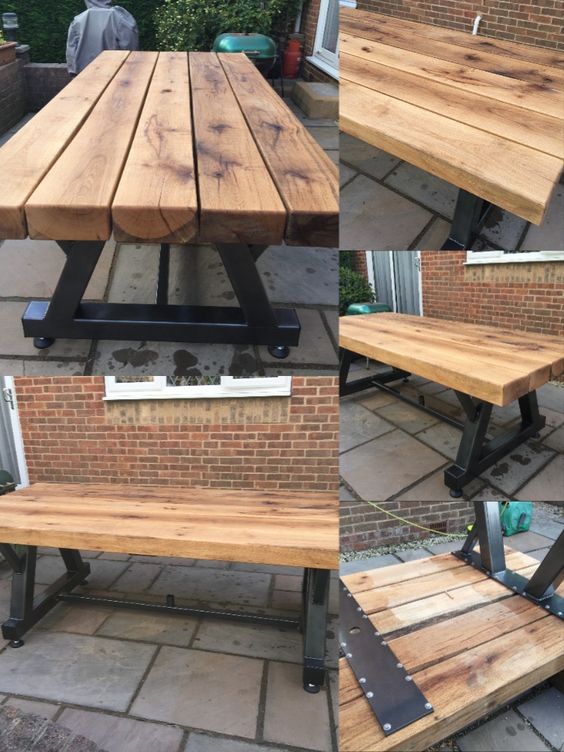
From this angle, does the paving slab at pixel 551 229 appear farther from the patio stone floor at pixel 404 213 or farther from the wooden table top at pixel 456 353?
the wooden table top at pixel 456 353

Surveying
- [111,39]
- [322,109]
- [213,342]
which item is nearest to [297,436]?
[213,342]

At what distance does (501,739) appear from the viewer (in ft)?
2.73

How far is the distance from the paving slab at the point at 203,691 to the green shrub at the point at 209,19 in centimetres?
301

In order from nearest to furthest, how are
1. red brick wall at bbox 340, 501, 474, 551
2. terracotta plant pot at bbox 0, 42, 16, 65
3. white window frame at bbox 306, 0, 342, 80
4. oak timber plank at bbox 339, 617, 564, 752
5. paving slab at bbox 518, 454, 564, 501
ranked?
oak timber plank at bbox 339, 617, 564, 752 → red brick wall at bbox 340, 501, 474, 551 → paving slab at bbox 518, 454, 564, 501 → white window frame at bbox 306, 0, 342, 80 → terracotta plant pot at bbox 0, 42, 16, 65

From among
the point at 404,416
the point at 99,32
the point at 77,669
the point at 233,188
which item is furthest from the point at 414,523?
the point at 99,32

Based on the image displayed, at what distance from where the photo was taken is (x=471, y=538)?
1.27 m

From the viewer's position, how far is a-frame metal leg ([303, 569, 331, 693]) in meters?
1.42

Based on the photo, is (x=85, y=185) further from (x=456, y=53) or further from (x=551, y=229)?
(x=456, y=53)

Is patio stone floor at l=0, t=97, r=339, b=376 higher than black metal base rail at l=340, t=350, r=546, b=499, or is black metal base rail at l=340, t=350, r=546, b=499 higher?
patio stone floor at l=0, t=97, r=339, b=376

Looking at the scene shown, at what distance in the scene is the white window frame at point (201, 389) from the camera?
71.9 inches

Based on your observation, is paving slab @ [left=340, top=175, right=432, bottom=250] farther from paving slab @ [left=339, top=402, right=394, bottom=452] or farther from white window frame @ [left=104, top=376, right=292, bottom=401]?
white window frame @ [left=104, top=376, right=292, bottom=401]

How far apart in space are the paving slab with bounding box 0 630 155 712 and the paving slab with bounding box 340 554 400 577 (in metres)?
0.77

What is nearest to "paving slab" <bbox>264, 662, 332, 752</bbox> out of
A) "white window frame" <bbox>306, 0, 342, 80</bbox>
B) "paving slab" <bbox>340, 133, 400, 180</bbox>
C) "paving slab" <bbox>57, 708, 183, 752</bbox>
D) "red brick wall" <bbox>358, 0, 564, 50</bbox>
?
"paving slab" <bbox>57, 708, 183, 752</bbox>

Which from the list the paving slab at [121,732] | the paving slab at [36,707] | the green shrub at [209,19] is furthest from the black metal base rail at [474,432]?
the green shrub at [209,19]
